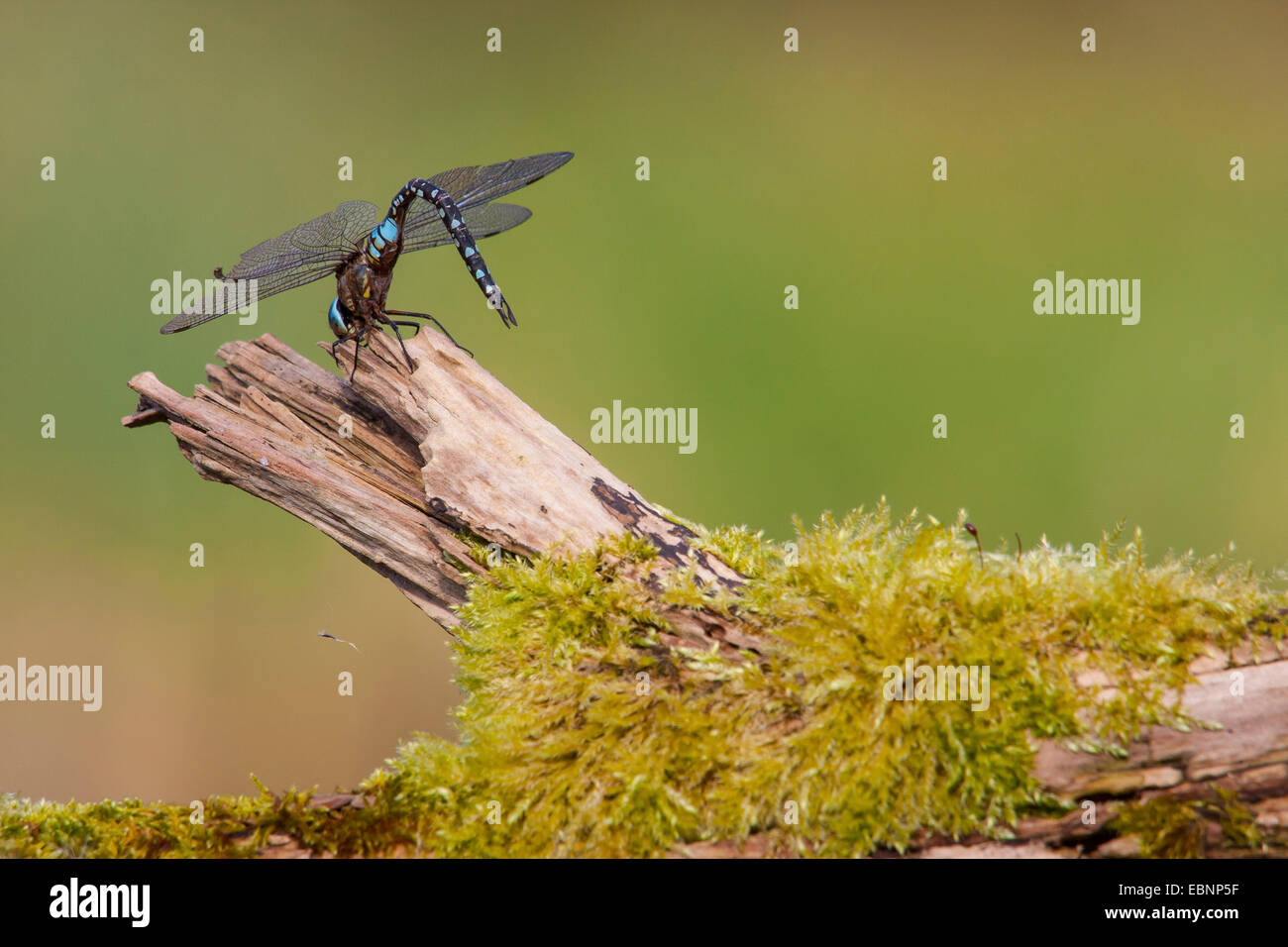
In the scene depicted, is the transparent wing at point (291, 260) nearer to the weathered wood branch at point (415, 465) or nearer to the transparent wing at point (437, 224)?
the transparent wing at point (437, 224)

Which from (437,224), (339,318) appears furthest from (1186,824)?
(437,224)

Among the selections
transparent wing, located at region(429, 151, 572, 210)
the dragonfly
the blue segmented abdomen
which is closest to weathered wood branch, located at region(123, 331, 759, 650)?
the dragonfly

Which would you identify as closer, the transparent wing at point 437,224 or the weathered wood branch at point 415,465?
the weathered wood branch at point 415,465

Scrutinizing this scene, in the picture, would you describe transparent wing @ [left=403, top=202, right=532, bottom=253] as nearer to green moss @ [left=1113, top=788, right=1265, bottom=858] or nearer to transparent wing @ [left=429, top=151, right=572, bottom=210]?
transparent wing @ [left=429, top=151, right=572, bottom=210]

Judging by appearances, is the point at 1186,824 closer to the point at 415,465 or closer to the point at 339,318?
the point at 415,465

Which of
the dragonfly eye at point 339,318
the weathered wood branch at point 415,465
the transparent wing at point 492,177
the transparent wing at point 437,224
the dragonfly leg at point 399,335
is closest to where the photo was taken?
the weathered wood branch at point 415,465

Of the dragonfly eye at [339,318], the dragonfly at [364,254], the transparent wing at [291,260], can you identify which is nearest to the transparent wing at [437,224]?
the dragonfly at [364,254]
